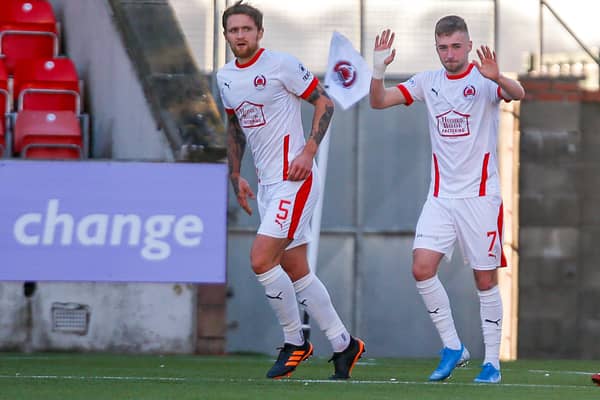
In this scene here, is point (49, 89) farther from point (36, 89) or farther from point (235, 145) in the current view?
point (235, 145)

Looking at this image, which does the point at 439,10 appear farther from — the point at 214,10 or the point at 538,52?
the point at 214,10

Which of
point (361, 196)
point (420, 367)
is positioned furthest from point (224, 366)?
point (361, 196)

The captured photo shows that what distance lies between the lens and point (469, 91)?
26.5 feet

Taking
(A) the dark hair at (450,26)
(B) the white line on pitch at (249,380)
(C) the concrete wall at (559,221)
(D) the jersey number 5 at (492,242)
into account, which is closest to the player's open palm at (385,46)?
(A) the dark hair at (450,26)

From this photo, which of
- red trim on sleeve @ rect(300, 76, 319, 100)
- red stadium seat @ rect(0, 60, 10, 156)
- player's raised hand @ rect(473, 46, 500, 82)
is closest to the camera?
player's raised hand @ rect(473, 46, 500, 82)

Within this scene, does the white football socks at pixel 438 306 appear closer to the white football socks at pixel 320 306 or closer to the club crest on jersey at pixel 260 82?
the white football socks at pixel 320 306

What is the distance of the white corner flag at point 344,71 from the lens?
13.0 metres

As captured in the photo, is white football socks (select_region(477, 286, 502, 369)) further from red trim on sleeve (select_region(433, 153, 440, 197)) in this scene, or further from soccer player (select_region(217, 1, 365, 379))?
soccer player (select_region(217, 1, 365, 379))

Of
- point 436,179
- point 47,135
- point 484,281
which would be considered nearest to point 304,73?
point 436,179

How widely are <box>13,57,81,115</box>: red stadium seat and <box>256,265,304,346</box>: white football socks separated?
642cm

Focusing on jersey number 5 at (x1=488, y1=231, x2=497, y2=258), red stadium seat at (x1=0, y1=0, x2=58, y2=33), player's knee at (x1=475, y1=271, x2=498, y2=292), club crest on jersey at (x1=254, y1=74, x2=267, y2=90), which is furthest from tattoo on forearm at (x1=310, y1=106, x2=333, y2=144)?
red stadium seat at (x1=0, y1=0, x2=58, y2=33)

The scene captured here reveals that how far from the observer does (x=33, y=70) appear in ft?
47.2

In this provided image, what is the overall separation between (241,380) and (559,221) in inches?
280

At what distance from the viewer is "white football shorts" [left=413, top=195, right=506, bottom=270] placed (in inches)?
320
